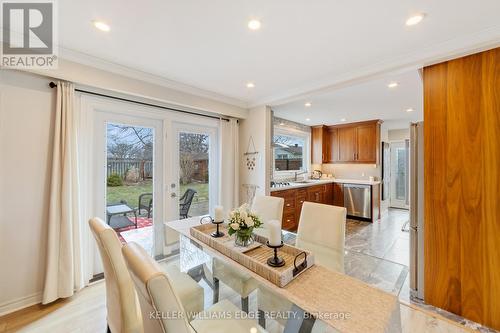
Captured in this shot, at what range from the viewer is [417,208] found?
2.24 meters

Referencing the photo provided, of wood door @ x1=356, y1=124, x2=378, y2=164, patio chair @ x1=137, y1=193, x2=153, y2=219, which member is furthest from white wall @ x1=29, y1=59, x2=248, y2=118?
wood door @ x1=356, y1=124, x2=378, y2=164

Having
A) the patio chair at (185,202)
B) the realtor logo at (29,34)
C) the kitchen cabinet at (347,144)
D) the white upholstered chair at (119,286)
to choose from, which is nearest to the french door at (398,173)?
the kitchen cabinet at (347,144)

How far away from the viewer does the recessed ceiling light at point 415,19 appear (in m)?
1.58

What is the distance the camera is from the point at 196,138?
353cm

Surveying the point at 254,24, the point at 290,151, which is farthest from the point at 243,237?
the point at 290,151

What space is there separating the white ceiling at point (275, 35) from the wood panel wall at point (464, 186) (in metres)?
0.29

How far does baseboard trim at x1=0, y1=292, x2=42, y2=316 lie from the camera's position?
196 centimetres

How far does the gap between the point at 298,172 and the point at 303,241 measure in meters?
3.96

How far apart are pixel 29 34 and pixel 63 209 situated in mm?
1602

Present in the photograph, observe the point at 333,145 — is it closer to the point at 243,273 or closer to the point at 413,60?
the point at 413,60

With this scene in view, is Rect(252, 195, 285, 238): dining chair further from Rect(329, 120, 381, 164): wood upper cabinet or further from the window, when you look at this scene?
Rect(329, 120, 381, 164): wood upper cabinet

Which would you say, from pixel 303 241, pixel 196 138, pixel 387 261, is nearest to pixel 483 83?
pixel 303 241

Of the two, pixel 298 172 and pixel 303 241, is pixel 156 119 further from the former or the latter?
pixel 298 172

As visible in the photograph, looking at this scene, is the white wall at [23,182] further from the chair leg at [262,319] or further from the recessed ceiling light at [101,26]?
the chair leg at [262,319]
